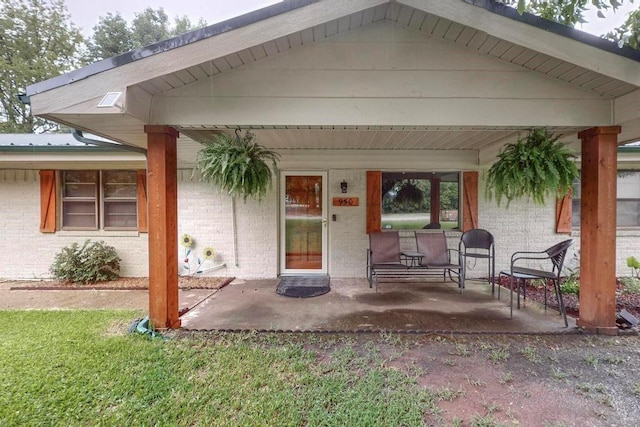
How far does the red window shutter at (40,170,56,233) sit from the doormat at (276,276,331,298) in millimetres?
4454

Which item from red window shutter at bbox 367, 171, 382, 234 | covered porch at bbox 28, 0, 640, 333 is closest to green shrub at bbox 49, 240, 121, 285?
covered porch at bbox 28, 0, 640, 333

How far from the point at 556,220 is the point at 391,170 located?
324 centimetres

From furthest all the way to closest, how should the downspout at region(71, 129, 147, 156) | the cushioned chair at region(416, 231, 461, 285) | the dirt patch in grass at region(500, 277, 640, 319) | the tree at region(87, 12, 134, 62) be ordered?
the tree at region(87, 12, 134, 62) → the cushioned chair at region(416, 231, 461, 285) → the dirt patch in grass at region(500, 277, 640, 319) → the downspout at region(71, 129, 147, 156)

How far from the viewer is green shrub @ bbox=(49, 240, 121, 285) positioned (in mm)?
5098

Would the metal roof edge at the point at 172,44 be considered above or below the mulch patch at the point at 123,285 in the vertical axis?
above

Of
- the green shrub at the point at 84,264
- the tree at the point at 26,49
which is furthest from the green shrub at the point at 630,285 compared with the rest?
the tree at the point at 26,49

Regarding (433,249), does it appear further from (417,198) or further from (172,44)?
(172,44)

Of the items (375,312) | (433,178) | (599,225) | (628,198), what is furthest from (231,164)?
(628,198)

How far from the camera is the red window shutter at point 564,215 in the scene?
5375 millimetres

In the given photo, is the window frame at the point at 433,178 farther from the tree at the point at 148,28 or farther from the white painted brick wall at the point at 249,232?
the tree at the point at 148,28

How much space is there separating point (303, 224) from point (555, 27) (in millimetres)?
4235

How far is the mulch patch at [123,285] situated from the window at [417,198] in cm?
328

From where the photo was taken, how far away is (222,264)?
5.46m

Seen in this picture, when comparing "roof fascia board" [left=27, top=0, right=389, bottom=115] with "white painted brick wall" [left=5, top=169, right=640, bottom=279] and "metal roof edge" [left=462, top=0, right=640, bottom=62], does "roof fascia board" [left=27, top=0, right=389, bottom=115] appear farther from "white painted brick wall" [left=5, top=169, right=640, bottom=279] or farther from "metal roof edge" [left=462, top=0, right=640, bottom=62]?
"white painted brick wall" [left=5, top=169, right=640, bottom=279]
